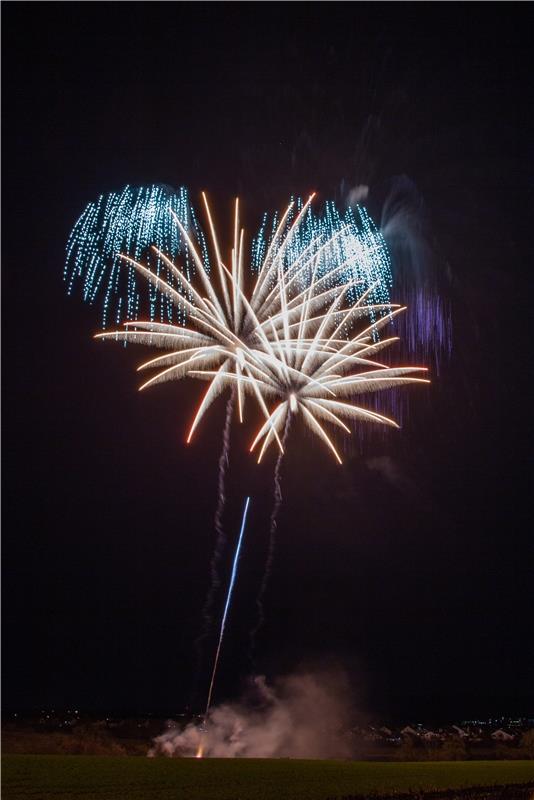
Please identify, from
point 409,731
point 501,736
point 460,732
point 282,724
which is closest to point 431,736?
point 409,731

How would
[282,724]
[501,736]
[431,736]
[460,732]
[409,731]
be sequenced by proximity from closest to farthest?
[282,724]
[409,731]
[431,736]
[460,732]
[501,736]

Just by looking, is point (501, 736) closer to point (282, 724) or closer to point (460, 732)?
point (460, 732)

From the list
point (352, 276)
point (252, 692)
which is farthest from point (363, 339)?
point (252, 692)

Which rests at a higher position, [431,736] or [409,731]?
[409,731]

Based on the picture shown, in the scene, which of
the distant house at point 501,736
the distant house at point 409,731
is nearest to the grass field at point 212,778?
the distant house at point 409,731

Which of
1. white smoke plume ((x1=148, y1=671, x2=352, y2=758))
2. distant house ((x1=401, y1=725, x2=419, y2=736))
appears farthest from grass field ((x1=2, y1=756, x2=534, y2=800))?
distant house ((x1=401, y1=725, x2=419, y2=736))

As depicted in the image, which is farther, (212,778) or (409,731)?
(409,731)

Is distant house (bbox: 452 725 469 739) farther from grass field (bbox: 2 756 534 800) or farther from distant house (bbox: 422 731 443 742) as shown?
grass field (bbox: 2 756 534 800)
